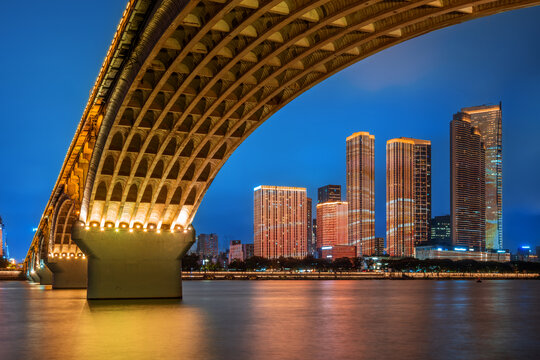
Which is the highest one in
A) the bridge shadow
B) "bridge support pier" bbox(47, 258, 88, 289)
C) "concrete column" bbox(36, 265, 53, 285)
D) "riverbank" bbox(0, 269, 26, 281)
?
the bridge shadow

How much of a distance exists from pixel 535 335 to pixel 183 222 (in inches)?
1102

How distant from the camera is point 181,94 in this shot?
33969 millimetres

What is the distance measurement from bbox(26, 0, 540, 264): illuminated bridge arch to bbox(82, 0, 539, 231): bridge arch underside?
61 mm

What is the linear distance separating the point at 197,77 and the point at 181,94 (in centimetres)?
129

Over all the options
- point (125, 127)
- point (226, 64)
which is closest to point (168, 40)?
point (226, 64)

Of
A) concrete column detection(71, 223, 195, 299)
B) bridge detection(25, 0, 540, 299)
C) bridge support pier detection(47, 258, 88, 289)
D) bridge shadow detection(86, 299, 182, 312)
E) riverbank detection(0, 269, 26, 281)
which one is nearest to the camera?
bridge detection(25, 0, 540, 299)

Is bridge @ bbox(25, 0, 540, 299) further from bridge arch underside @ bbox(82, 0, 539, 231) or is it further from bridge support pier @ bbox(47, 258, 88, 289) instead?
bridge support pier @ bbox(47, 258, 88, 289)

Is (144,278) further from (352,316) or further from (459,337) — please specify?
(459,337)

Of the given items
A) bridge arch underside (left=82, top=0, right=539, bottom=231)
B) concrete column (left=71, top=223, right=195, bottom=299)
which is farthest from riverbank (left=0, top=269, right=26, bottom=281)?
concrete column (left=71, top=223, right=195, bottom=299)

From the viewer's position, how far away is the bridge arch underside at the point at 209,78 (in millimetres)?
24375

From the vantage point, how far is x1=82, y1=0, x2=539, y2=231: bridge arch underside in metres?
24.4

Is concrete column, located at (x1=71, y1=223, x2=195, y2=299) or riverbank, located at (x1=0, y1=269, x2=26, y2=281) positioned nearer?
concrete column, located at (x1=71, y1=223, x2=195, y2=299)

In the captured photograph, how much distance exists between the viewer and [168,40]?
88.8ft

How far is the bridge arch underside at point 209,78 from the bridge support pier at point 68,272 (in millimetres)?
37570
